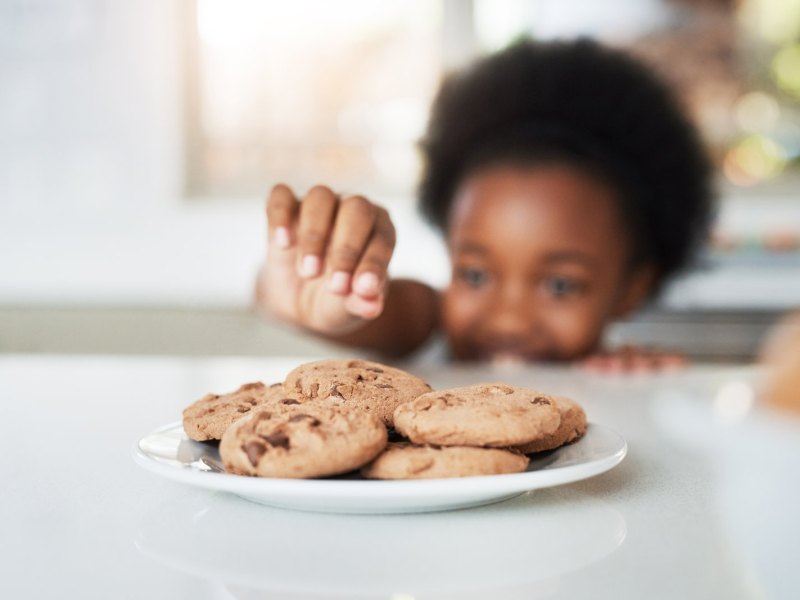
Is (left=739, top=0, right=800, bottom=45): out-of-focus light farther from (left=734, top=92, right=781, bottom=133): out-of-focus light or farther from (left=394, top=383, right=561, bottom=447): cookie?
(left=394, top=383, right=561, bottom=447): cookie

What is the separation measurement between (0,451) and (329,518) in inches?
9.1

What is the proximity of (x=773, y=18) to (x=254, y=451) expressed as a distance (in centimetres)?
210

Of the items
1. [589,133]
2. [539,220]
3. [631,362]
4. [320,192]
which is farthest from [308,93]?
[320,192]

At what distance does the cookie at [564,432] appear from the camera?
365mm

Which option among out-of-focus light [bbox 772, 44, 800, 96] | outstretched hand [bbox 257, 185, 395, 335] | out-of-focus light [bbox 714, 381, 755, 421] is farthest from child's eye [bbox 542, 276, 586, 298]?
out-of-focus light [bbox 772, 44, 800, 96]

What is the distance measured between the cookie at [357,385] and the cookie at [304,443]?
33 millimetres

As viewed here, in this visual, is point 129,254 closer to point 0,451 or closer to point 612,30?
point 612,30

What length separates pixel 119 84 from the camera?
85.5 inches

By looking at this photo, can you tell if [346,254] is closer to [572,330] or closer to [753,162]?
[572,330]

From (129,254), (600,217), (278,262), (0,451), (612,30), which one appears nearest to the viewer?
(0,451)

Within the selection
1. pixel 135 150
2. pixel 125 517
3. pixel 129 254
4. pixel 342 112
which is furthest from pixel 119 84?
pixel 125 517

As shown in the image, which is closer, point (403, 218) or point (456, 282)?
point (456, 282)

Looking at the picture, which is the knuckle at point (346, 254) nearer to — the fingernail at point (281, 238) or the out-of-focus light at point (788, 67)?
the fingernail at point (281, 238)

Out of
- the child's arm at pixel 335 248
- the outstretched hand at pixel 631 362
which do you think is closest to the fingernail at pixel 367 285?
the child's arm at pixel 335 248
